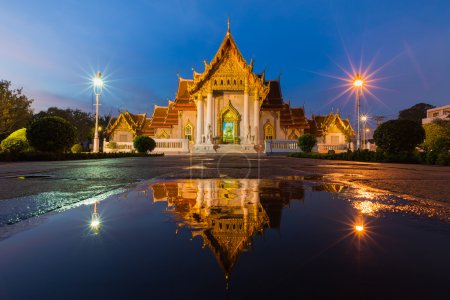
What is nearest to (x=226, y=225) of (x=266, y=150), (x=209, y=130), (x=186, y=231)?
(x=186, y=231)

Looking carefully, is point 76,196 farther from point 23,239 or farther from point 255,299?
point 255,299

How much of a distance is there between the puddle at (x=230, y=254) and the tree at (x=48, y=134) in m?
17.3

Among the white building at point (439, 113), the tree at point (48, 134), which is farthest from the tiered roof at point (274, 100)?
the white building at point (439, 113)

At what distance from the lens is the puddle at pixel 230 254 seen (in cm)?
124

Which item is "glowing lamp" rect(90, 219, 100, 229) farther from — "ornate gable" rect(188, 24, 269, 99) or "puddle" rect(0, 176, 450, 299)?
"ornate gable" rect(188, 24, 269, 99)

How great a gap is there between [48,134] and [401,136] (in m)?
20.2

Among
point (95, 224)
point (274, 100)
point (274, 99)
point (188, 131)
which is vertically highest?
point (274, 99)

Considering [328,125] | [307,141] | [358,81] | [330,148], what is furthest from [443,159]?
[328,125]

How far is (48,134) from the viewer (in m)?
17.5

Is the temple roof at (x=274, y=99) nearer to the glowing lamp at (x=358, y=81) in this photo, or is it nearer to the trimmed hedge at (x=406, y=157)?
the glowing lamp at (x=358, y=81)

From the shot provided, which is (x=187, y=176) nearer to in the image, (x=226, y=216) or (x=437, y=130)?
(x=226, y=216)

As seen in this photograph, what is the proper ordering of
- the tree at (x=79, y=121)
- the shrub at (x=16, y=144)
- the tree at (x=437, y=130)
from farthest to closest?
the tree at (x=79, y=121), the tree at (x=437, y=130), the shrub at (x=16, y=144)

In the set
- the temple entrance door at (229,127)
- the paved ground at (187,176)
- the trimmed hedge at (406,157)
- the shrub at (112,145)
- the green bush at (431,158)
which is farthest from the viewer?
the temple entrance door at (229,127)

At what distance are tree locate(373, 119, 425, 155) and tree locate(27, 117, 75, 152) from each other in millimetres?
19074
